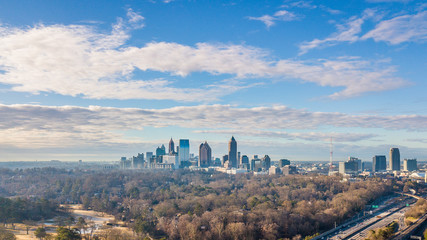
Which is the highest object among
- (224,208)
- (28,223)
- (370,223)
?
(224,208)

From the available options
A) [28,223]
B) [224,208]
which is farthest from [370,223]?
[28,223]

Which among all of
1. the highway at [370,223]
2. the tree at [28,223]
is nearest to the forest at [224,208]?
the highway at [370,223]

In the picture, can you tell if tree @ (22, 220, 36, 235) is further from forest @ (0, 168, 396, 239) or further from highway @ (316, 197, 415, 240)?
highway @ (316, 197, 415, 240)

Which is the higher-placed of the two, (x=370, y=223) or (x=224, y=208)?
(x=224, y=208)

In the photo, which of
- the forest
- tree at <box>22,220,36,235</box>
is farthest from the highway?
tree at <box>22,220,36,235</box>

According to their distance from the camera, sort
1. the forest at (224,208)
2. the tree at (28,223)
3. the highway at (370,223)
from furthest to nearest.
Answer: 1. the tree at (28,223)
2. the highway at (370,223)
3. the forest at (224,208)

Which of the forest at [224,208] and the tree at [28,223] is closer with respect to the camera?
the forest at [224,208]

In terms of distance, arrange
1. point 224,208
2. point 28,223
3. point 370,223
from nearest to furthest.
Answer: point 28,223, point 370,223, point 224,208

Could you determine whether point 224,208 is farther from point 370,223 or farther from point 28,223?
point 28,223

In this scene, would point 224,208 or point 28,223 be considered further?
point 224,208

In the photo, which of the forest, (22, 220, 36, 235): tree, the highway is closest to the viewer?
the forest

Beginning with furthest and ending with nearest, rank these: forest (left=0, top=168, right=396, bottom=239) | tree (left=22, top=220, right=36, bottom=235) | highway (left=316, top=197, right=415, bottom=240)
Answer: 1. tree (left=22, top=220, right=36, bottom=235)
2. highway (left=316, top=197, right=415, bottom=240)
3. forest (left=0, top=168, right=396, bottom=239)

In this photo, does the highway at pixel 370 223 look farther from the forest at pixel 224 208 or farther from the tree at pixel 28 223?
the tree at pixel 28 223
